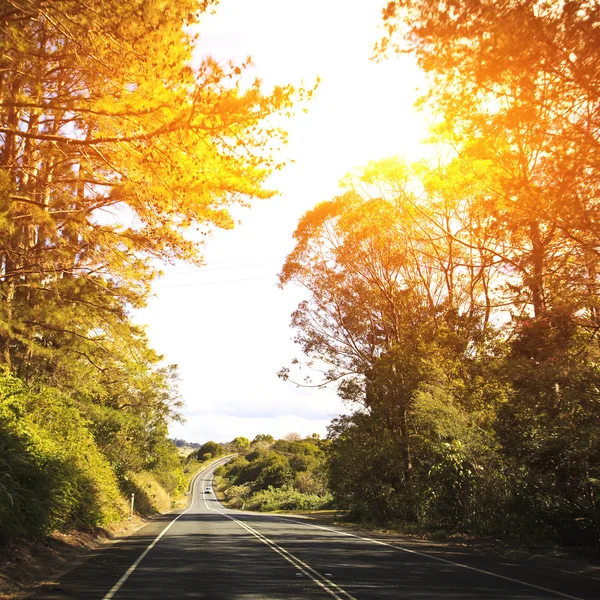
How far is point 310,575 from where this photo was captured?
936 centimetres

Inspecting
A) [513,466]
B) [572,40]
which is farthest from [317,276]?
[572,40]

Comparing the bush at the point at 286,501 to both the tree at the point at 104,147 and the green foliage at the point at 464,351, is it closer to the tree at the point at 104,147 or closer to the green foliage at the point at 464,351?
the green foliage at the point at 464,351

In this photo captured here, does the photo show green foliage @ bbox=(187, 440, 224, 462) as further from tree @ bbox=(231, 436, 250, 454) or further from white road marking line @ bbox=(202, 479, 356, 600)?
white road marking line @ bbox=(202, 479, 356, 600)

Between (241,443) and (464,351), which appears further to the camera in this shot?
(241,443)

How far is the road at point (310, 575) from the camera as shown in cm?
775

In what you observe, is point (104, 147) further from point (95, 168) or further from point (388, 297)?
point (388, 297)

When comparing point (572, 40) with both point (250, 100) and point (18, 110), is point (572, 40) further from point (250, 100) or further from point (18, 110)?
point (18, 110)

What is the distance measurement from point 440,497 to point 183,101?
16150 mm

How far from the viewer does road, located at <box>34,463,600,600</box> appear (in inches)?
305

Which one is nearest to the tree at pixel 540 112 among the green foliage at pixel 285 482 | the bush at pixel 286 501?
the green foliage at pixel 285 482

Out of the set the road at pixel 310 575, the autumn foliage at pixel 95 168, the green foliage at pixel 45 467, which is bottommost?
the road at pixel 310 575

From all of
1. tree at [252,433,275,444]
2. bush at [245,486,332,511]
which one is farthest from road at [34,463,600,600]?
tree at [252,433,275,444]

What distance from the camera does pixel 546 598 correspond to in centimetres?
730

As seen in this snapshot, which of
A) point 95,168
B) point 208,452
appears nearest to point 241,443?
point 208,452
